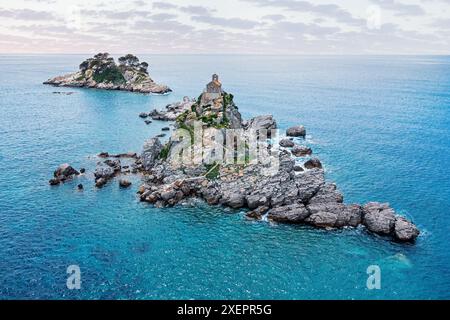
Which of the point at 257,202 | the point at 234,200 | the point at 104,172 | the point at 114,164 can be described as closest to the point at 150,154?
the point at 114,164

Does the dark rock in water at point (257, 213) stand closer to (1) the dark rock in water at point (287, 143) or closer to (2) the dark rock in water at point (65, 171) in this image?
(1) the dark rock in water at point (287, 143)

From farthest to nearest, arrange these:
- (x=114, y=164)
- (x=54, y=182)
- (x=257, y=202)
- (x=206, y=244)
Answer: (x=114, y=164) → (x=54, y=182) → (x=257, y=202) → (x=206, y=244)

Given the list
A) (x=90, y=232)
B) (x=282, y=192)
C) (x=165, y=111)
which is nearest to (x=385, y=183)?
(x=282, y=192)

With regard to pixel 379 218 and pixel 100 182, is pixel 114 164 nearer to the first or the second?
pixel 100 182

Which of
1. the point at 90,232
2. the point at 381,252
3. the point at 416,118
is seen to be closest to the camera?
the point at 381,252

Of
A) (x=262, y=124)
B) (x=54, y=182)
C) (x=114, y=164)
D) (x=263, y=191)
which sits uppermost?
(x=262, y=124)
